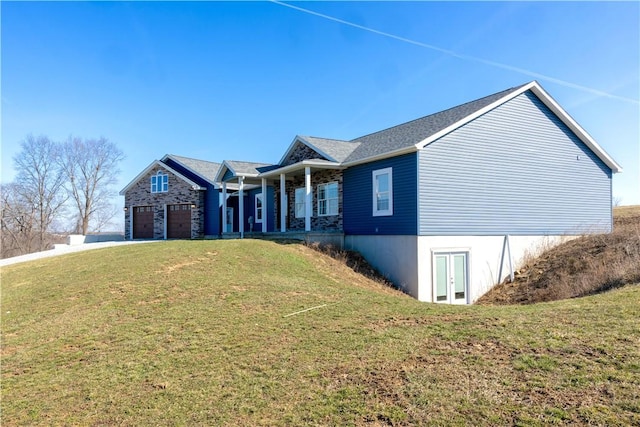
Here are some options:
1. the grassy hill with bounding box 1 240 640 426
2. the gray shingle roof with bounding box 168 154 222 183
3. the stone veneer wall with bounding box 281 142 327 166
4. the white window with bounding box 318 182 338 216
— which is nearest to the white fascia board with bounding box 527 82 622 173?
the white window with bounding box 318 182 338 216

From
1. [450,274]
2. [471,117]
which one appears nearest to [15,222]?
[450,274]

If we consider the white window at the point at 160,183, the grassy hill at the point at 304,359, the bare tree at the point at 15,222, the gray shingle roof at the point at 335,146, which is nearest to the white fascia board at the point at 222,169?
the gray shingle roof at the point at 335,146

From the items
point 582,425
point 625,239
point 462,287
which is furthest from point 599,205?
point 582,425

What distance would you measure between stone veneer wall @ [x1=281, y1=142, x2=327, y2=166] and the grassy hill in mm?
9813

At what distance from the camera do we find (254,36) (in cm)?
1795

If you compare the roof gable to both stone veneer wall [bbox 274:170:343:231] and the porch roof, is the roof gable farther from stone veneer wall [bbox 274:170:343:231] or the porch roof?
the porch roof

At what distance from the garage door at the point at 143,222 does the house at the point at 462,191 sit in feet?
50.2

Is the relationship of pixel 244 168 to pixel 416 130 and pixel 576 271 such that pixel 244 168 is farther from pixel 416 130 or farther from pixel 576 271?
pixel 576 271

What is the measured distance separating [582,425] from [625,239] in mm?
12874

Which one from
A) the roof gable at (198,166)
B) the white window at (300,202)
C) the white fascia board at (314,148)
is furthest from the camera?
the roof gable at (198,166)

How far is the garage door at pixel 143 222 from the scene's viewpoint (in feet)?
99.4

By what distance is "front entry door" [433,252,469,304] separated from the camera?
1406 centimetres

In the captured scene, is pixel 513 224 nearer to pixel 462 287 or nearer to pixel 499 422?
pixel 462 287

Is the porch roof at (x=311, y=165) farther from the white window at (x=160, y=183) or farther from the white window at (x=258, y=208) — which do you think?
the white window at (x=160, y=183)
